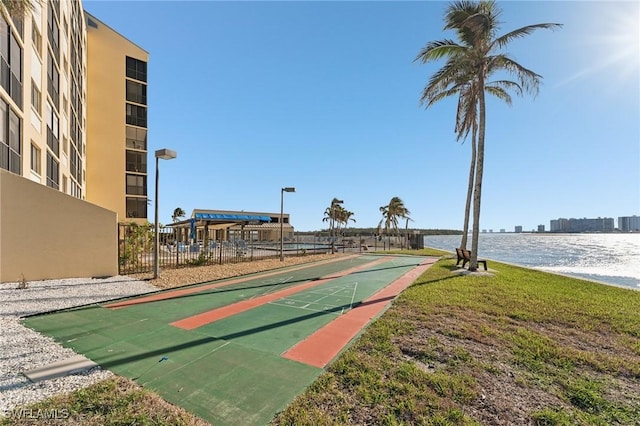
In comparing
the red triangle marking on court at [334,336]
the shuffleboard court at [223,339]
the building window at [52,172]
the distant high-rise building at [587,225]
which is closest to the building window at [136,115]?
the building window at [52,172]

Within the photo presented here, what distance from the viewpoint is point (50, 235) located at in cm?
978

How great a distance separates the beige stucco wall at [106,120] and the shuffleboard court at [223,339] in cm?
2377

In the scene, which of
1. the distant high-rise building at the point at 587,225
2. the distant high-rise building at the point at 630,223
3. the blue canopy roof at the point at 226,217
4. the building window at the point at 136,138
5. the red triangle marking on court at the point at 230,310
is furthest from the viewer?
the distant high-rise building at the point at 587,225

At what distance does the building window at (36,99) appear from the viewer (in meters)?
13.6

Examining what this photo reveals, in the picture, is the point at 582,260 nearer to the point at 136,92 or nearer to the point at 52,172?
the point at 52,172

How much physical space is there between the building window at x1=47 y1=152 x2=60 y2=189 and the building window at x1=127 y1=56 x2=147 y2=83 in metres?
16.6

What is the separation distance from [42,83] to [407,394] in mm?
20813

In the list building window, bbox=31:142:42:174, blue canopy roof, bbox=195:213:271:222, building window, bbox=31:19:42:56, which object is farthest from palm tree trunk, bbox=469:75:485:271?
building window, bbox=31:19:42:56

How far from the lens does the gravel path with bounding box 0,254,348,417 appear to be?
3430mm

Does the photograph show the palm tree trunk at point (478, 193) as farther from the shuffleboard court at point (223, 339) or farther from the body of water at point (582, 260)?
the shuffleboard court at point (223, 339)

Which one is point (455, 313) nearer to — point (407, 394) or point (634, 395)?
point (634, 395)

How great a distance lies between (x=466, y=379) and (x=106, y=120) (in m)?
34.2

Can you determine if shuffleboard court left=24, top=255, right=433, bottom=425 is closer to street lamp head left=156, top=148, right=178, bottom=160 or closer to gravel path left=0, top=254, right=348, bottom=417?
gravel path left=0, top=254, right=348, bottom=417

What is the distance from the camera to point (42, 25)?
14391mm
